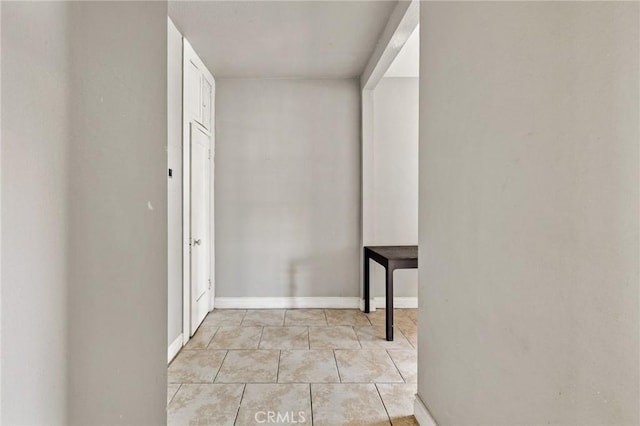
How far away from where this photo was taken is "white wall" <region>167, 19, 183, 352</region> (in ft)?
8.73

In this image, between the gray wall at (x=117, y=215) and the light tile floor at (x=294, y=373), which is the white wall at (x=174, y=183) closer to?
the light tile floor at (x=294, y=373)

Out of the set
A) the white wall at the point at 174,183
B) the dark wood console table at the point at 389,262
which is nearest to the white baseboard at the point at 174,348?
the white wall at the point at 174,183

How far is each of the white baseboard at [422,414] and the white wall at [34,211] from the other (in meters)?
1.59

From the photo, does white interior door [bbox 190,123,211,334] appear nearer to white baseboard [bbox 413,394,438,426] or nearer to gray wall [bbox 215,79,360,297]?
gray wall [bbox 215,79,360,297]

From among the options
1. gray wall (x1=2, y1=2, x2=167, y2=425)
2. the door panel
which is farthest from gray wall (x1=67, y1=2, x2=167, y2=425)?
the door panel

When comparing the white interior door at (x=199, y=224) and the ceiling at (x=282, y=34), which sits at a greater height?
the ceiling at (x=282, y=34)

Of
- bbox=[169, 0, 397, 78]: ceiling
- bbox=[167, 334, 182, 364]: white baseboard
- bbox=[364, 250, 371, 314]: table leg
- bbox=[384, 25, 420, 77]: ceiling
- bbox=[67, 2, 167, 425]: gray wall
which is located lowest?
bbox=[167, 334, 182, 364]: white baseboard

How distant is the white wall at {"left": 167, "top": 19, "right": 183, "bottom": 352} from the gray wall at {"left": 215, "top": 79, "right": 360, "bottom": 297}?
105 cm

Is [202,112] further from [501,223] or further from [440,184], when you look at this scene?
[501,223]

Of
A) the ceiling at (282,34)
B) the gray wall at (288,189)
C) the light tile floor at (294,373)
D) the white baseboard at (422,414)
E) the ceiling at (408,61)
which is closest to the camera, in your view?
the white baseboard at (422,414)

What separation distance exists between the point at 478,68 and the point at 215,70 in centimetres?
313

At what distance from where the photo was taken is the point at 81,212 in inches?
26.4

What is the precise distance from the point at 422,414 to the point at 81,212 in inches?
71.8

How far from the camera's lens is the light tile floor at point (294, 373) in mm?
1932
